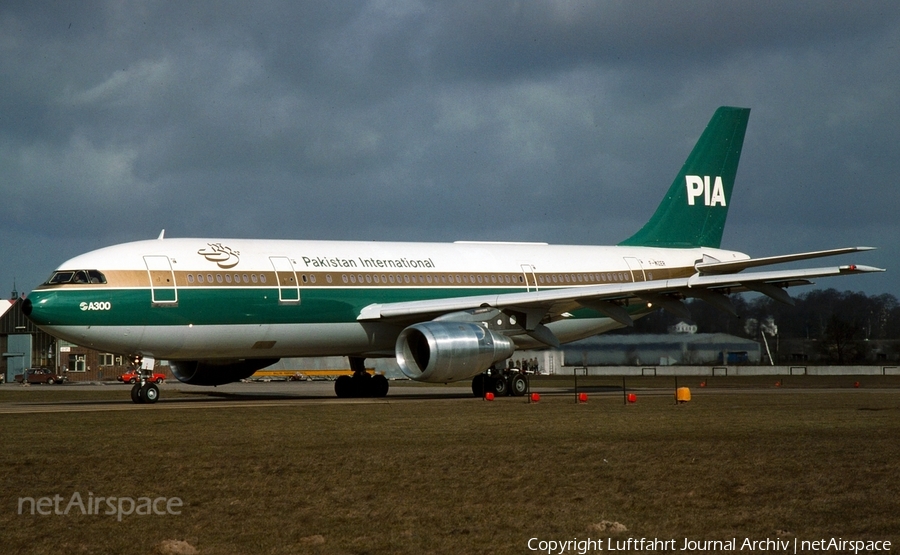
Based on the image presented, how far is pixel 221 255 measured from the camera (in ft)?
84.2

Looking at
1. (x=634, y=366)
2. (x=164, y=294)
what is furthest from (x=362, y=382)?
(x=634, y=366)

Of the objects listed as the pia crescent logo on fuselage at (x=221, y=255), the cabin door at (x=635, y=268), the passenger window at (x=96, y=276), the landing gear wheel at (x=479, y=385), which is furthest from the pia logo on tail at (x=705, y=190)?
the passenger window at (x=96, y=276)

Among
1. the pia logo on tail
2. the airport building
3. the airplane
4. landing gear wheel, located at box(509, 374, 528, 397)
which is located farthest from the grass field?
the airport building

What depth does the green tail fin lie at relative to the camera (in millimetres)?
35353

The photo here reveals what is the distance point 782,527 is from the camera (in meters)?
9.06

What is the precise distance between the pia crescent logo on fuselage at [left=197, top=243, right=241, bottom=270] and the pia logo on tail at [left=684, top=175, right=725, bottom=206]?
16.6 m

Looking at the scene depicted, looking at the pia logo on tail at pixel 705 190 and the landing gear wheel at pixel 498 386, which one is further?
the pia logo on tail at pixel 705 190

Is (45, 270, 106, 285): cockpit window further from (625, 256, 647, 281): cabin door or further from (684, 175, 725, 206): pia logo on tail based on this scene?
(684, 175, 725, 206): pia logo on tail

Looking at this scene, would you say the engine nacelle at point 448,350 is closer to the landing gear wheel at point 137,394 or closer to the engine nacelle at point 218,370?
the engine nacelle at point 218,370

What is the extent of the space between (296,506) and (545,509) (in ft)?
7.67

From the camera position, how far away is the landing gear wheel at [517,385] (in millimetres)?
28609

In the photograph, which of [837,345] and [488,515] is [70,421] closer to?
[488,515]

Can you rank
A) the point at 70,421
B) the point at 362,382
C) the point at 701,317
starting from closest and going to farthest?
the point at 70,421
the point at 362,382
the point at 701,317

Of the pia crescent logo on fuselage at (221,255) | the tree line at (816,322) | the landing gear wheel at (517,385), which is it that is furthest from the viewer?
the tree line at (816,322)
